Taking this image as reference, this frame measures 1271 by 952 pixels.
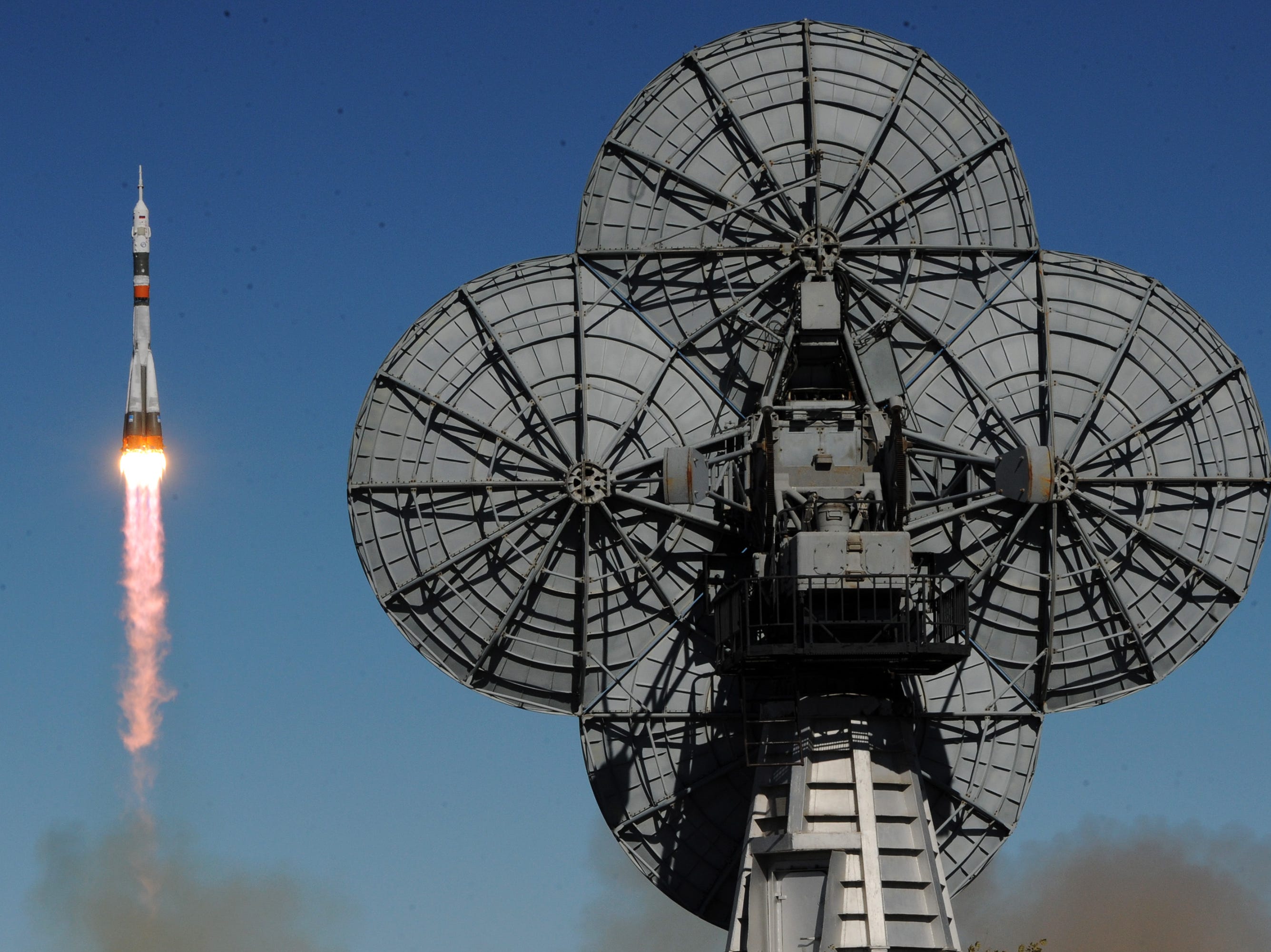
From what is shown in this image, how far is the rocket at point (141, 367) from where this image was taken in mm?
93438

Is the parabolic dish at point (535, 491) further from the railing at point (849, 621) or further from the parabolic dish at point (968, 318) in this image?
the railing at point (849, 621)

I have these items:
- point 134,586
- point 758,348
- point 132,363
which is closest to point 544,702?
point 758,348

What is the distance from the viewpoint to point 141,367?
3716 inches

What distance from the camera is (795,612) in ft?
190

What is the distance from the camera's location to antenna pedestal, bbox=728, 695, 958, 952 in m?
58.4

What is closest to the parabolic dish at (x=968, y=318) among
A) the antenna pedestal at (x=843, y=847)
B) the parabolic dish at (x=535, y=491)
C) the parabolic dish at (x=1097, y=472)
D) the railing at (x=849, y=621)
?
the parabolic dish at (x=1097, y=472)

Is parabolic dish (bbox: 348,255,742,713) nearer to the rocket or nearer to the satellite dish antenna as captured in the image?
the satellite dish antenna

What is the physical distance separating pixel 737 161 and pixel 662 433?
9483mm

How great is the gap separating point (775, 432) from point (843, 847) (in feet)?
42.6

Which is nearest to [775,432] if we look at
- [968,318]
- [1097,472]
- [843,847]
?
[968,318]

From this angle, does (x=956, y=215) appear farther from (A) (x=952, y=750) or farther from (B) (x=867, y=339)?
(A) (x=952, y=750)

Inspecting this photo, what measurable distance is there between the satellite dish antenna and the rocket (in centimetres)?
3227

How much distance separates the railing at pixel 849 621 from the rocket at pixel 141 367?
1660 inches

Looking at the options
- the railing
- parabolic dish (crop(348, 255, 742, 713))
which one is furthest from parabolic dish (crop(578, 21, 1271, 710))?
the railing
